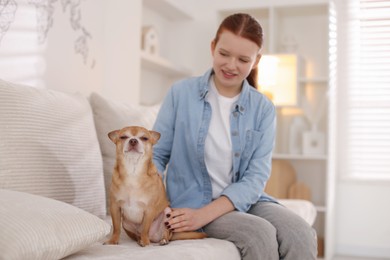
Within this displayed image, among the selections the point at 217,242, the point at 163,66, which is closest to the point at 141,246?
the point at 217,242

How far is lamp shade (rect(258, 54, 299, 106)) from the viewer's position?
384cm

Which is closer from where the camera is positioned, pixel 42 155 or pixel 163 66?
pixel 42 155

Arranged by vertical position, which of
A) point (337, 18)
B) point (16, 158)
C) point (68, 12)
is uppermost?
point (337, 18)

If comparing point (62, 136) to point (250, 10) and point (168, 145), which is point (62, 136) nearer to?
point (168, 145)

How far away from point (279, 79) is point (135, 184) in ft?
8.62

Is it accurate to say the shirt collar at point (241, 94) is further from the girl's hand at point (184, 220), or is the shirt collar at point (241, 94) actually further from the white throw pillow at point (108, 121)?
the white throw pillow at point (108, 121)

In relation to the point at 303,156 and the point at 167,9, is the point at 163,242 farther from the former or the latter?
the point at 167,9

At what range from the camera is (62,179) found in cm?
184

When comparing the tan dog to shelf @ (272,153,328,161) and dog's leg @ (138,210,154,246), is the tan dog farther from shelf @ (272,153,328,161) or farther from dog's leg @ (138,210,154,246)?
shelf @ (272,153,328,161)

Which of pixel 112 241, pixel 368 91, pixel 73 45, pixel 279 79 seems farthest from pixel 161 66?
pixel 112 241

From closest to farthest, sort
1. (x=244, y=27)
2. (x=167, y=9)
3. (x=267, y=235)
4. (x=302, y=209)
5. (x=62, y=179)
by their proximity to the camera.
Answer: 1. (x=267, y=235)
2. (x=244, y=27)
3. (x=62, y=179)
4. (x=302, y=209)
5. (x=167, y=9)

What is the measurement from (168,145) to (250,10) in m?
2.51

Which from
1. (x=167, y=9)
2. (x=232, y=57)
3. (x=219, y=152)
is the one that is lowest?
(x=219, y=152)

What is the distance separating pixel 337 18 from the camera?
4.07 m
